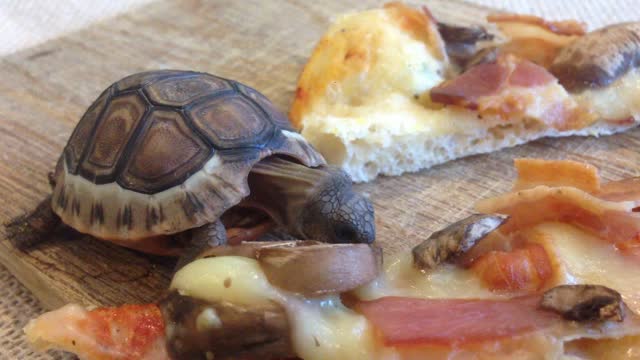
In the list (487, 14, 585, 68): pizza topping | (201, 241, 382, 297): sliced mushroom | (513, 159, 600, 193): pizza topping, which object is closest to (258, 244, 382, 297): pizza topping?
(201, 241, 382, 297): sliced mushroom

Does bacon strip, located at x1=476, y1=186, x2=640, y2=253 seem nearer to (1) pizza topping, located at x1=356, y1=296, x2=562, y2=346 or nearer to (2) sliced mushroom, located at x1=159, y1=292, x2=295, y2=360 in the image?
(1) pizza topping, located at x1=356, y1=296, x2=562, y2=346

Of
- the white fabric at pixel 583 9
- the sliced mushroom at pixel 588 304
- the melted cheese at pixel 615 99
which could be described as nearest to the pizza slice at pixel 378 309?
the sliced mushroom at pixel 588 304

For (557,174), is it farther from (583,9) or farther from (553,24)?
(583,9)

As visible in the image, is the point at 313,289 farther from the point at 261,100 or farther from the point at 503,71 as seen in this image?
the point at 503,71

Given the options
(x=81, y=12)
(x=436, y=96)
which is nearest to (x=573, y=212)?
(x=436, y=96)

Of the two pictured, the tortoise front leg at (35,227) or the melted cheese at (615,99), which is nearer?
the tortoise front leg at (35,227)

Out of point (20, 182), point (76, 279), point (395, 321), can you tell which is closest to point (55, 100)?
point (20, 182)

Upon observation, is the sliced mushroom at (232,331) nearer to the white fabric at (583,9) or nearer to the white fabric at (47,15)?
the white fabric at (583,9)
